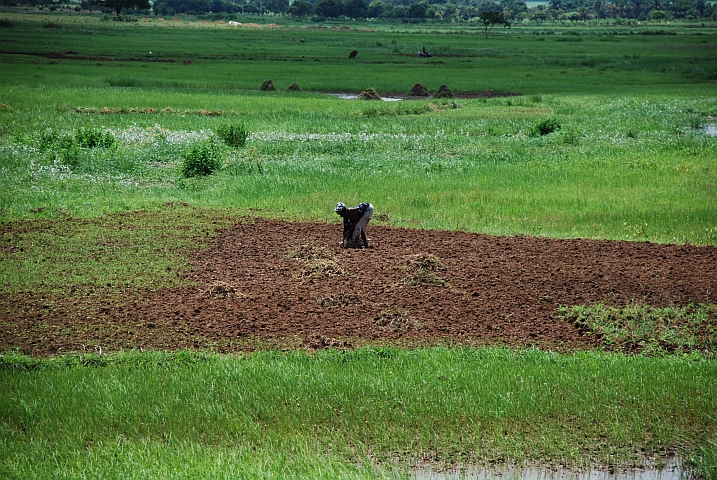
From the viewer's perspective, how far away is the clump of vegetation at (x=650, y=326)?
927 cm

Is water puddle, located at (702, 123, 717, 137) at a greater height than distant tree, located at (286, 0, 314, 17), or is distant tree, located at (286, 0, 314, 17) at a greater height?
distant tree, located at (286, 0, 314, 17)

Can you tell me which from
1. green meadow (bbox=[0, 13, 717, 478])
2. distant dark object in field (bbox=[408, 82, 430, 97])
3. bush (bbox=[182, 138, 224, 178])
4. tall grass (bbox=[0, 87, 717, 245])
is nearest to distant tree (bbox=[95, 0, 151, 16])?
green meadow (bbox=[0, 13, 717, 478])

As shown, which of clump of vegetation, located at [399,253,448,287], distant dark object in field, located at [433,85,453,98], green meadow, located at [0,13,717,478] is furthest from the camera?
distant dark object in field, located at [433,85,453,98]

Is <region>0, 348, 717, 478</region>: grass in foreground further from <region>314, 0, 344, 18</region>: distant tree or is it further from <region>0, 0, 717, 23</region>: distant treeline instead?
<region>314, 0, 344, 18</region>: distant tree

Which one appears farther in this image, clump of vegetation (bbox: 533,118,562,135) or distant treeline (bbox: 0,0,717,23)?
distant treeline (bbox: 0,0,717,23)

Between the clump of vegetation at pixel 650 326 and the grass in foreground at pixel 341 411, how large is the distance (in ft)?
1.68

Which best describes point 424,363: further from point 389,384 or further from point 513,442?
point 513,442

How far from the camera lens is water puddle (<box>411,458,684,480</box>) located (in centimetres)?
677

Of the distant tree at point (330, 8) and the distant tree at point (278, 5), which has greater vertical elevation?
the distant tree at point (278, 5)

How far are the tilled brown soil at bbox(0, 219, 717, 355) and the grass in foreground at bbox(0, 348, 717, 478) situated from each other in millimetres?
616

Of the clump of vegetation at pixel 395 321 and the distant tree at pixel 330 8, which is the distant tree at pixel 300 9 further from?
the clump of vegetation at pixel 395 321

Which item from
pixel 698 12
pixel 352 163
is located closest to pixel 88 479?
pixel 352 163

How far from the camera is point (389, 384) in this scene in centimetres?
819

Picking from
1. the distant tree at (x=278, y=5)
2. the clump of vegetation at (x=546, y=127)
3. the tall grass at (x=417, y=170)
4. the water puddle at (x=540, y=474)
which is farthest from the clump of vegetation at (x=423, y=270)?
→ the distant tree at (x=278, y=5)
